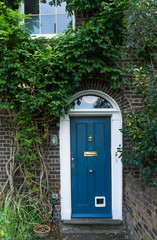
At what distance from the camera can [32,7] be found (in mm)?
4090

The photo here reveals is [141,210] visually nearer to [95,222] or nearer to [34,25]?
[95,222]

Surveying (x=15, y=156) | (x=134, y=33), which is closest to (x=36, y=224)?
(x=15, y=156)

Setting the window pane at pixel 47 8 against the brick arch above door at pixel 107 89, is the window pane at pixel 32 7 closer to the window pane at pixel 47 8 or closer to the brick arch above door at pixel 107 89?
the window pane at pixel 47 8

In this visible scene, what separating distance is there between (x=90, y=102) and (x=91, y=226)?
8.92 ft

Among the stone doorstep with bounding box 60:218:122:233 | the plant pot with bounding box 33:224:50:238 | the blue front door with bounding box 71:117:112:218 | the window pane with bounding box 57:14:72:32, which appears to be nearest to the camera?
the plant pot with bounding box 33:224:50:238

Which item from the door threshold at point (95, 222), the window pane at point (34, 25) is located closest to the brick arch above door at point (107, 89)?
the window pane at point (34, 25)

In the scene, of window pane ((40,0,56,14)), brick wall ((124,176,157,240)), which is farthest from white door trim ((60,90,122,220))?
window pane ((40,0,56,14))

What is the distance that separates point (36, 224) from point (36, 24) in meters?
4.40

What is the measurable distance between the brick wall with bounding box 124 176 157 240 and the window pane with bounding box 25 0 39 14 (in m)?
4.42

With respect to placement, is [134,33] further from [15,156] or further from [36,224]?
[36,224]

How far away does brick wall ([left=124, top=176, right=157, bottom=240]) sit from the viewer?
239 cm

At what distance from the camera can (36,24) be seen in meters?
4.09

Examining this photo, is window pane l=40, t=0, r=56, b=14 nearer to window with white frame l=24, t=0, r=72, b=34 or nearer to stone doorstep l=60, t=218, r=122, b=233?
window with white frame l=24, t=0, r=72, b=34

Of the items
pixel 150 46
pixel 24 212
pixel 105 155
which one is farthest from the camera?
pixel 105 155
